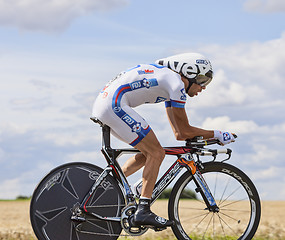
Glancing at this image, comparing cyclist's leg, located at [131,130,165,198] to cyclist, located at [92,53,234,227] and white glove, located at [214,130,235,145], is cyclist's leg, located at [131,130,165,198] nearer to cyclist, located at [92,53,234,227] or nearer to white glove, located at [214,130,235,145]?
cyclist, located at [92,53,234,227]

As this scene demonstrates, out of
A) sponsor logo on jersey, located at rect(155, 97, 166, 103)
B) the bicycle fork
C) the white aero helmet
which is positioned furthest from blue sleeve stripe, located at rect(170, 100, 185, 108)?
the bicycle fork

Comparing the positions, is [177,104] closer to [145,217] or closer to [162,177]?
[162,177]

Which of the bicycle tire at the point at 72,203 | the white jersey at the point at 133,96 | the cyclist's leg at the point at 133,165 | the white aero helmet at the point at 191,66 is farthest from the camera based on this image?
the cyclist's leg at the point at 133,165

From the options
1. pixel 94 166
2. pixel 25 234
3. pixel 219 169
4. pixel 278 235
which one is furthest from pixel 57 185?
pixel 278 235

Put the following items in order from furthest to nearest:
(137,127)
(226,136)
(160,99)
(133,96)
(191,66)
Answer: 1. (226,136)
2. (191,66)
3. (160,99)
4. (133,96)
5. (137,127)

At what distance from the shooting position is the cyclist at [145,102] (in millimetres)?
7055

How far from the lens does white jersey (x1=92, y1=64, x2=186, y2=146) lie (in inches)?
277

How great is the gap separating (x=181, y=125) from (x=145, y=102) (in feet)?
1.88

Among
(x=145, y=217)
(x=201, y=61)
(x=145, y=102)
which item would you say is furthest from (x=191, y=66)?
(x=145, y=217)

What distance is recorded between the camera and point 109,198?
7422 millimetres

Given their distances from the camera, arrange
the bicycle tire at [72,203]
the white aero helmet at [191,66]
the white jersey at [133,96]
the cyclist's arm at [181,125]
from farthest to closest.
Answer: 1. the white aero helmet at [191,66]
2. the bicycle tire at [72,203]
3. the cyclist's arm at [181,125]
4. the white jersey at [133,96]

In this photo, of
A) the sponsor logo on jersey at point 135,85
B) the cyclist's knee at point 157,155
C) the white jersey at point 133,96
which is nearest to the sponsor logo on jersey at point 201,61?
the white jersey at point 133,96

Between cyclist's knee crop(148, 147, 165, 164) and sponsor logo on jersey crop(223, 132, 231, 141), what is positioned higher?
sponsor logo on jersey crop(223, 132, 231, 141)

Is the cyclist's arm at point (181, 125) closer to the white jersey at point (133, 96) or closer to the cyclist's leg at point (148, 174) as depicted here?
the white jersey at point (133, 96)
